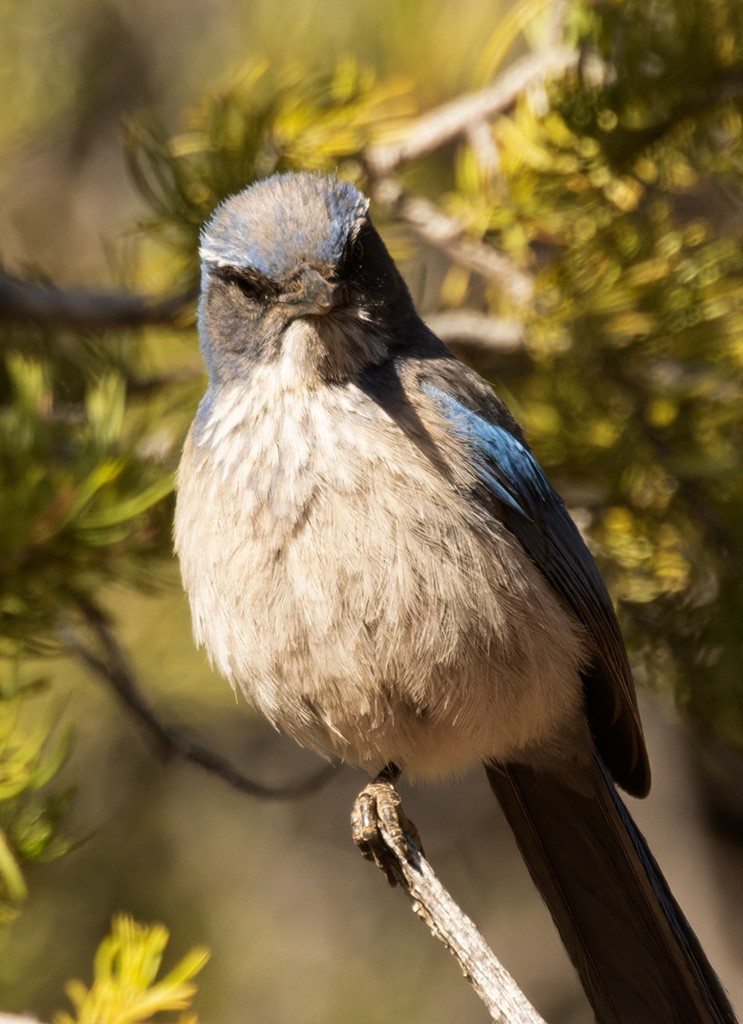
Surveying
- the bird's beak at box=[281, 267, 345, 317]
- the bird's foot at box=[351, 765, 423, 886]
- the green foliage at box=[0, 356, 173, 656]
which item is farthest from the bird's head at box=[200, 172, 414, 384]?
the bird's foot at box=[351, 765, 423, 886]

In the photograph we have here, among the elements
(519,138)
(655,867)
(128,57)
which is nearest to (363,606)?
(655,867)

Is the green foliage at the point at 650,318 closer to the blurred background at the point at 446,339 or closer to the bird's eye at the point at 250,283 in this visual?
the blurred background at the point at 446,339

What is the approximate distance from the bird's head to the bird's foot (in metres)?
1.16

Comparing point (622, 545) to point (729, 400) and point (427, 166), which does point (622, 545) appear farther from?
point (427, 166)

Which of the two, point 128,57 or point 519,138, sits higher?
point 128,57

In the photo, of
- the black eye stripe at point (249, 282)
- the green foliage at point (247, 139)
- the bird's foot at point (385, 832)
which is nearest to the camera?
the bird's foot at point (385, 832)

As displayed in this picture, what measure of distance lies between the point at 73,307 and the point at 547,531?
1544 mm

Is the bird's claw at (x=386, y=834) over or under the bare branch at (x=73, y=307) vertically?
under

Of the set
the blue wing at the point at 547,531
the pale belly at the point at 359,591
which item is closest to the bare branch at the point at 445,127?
the blue wing at the point at 547,531

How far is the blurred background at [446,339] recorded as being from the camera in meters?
3.64

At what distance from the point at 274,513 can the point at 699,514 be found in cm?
130

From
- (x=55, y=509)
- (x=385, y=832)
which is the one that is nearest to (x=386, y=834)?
(x=385, y=832)

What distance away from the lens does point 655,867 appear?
3.88 meters

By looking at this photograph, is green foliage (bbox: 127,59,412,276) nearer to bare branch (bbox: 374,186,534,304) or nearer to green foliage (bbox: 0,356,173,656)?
bare branch (bbox: 374,186,534,304)
